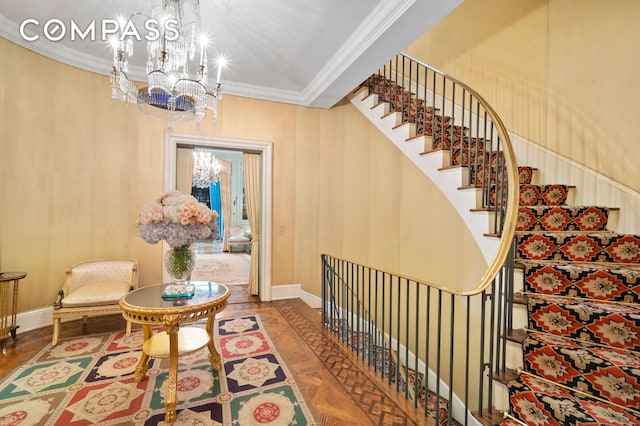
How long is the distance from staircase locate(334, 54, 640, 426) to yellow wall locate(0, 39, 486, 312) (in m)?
0.77

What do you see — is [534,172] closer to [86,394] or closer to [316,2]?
[316,2]

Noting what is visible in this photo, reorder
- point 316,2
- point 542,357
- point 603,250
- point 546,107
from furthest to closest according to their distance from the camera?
point 546,107 → point 316,2 → point 603,250 → point 542,357

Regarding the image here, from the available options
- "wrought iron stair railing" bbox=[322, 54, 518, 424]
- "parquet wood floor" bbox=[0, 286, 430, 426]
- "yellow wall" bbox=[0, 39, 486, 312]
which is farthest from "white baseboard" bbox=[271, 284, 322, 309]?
"wrought iron stair railing" bbox=[322, 54, 518, 424]

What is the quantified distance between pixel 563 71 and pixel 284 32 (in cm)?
325

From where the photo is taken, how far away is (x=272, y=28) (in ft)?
9.78

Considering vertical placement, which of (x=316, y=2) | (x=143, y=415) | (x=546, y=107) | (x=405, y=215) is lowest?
(x=143, y=415)

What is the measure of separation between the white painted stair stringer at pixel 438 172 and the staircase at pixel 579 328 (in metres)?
0.29

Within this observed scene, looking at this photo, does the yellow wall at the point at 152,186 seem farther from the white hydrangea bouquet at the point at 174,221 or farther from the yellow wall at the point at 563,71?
the white hydrangea bouquet at the point at 174,221

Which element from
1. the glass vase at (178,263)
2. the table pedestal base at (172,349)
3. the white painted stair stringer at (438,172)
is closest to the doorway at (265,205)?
the white painted stair stringer at (438,172)

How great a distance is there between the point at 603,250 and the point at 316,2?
3.28 m

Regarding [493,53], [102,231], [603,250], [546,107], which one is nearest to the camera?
[603,250]

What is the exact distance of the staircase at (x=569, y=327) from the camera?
4.90ft

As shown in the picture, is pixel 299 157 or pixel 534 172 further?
pixel 299 157

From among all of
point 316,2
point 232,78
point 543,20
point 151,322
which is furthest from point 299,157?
point 543,20
